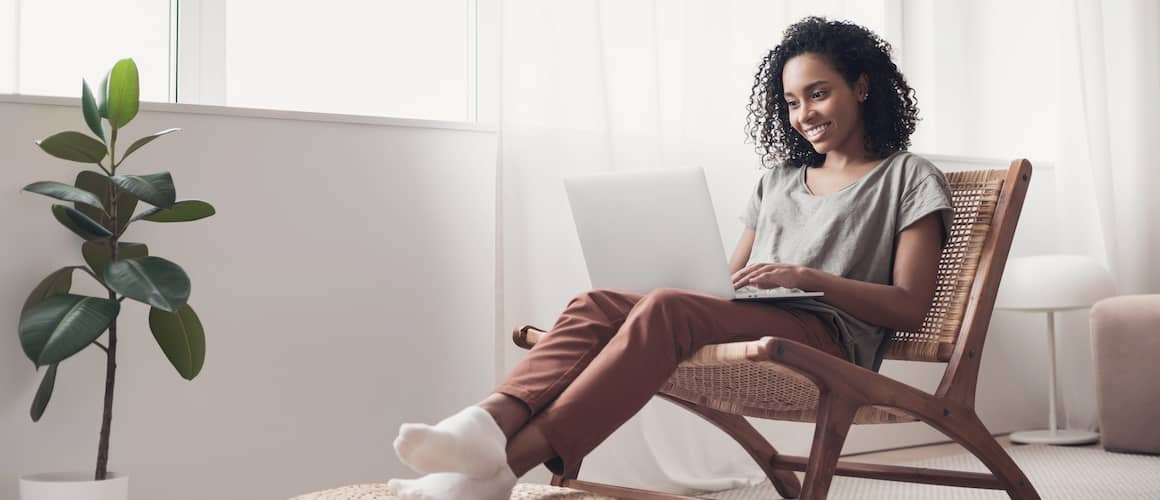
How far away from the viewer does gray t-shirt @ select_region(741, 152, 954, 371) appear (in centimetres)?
188

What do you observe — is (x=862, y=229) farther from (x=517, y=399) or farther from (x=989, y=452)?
(x=517, y=399)

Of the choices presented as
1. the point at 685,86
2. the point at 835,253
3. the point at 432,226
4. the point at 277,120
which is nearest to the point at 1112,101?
the point at 685,86

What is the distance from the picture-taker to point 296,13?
8.13 ft

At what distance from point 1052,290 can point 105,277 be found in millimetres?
2450

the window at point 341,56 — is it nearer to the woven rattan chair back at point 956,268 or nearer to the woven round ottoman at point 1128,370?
the woven rattan chair back at point 956,268

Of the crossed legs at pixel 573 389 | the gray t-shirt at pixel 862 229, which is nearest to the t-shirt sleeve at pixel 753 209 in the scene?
the gray t-shirt at pixel 862 229

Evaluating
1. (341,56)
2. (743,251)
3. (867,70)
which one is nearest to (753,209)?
(743,251)

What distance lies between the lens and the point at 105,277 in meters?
1.82

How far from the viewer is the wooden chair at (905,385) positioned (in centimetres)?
162

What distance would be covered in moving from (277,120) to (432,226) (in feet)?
1.28

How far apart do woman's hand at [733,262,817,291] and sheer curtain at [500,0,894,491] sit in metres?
0.73

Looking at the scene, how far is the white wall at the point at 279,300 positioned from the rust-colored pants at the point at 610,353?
2.56 ft

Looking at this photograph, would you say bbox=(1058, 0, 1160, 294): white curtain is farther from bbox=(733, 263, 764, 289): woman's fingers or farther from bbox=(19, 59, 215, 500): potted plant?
bbox=(19, 59, 215, 500): potted plant

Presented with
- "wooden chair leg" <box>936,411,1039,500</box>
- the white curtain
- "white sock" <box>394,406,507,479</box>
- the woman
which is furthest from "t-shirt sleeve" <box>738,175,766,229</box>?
the white curtain
